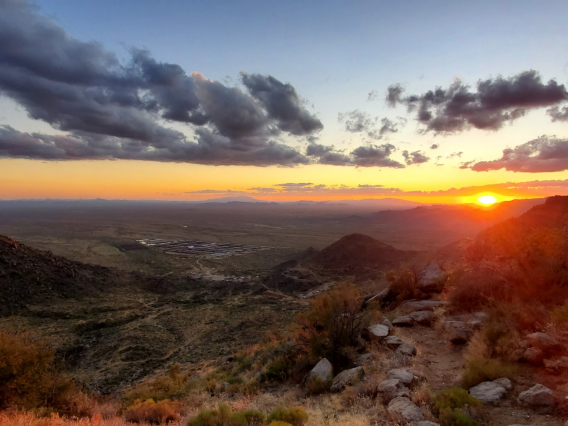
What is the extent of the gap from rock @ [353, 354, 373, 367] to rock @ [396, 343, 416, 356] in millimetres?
951

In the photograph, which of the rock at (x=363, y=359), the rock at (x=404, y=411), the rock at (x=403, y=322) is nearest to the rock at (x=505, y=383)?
the rock at (x=404, y=411)

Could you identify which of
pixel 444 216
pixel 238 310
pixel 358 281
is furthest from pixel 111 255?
pixel 444 216

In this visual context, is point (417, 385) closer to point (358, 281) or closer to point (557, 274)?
A: point (557, 274)

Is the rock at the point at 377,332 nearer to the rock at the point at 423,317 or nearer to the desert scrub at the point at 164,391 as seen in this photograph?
the rock at the point at 423,317

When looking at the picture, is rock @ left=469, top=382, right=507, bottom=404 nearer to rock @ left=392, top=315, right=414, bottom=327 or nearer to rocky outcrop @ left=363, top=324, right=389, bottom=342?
rocky outcrop @ left=363, top=324, right=389, bottom=342

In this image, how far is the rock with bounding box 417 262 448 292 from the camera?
16.7m

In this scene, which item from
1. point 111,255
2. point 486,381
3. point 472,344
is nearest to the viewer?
point 486,381

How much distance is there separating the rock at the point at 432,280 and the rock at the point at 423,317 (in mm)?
3576

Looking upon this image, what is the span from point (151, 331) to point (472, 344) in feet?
68.9

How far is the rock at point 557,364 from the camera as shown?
7.14 meters

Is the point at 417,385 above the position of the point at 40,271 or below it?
above

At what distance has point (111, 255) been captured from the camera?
197 ft

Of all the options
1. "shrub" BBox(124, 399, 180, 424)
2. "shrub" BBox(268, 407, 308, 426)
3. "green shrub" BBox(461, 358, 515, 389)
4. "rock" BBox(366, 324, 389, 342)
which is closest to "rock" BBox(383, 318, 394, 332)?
"rock" BBox(366, 324, 389, 342)

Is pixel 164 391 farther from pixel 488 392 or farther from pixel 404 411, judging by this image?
pixel 488 392
